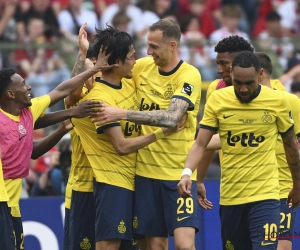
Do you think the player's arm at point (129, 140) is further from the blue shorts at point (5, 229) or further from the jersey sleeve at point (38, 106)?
the blue shorts at point (5, 229)

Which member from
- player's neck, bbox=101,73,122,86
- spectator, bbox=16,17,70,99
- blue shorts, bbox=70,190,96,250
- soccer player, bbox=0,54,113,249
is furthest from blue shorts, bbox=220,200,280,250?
spectator, bbox=16,17,70,99

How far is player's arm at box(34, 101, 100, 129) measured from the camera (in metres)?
9.48

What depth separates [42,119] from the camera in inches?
386

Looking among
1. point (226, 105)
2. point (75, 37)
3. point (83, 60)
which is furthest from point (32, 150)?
point (75, 37)

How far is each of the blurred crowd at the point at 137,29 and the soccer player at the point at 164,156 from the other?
4.56 metres

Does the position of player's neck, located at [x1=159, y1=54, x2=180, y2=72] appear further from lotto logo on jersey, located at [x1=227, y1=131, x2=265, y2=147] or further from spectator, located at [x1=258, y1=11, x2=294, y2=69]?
spectator, located at [x1=258, y1=11, x2=294, y2=69]

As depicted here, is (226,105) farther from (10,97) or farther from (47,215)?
(47,215)

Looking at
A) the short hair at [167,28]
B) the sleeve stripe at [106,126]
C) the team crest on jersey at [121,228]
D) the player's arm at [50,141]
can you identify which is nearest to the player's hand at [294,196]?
the team crest on jersey at [121,228]

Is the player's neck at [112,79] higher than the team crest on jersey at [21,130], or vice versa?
the player's neck at [112,79]

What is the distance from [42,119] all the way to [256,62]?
2.24 metres

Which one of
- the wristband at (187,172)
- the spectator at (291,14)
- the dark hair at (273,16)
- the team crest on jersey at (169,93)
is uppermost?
the spectator at (291,14)

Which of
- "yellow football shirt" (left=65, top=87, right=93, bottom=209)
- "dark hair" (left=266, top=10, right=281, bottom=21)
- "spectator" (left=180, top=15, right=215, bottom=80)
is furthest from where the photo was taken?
"dark hair" (left=266, top=10, right=281, bottom=21)

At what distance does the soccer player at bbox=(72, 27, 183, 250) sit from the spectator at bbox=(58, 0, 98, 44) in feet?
25.0

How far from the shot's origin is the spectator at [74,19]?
1738 cm
